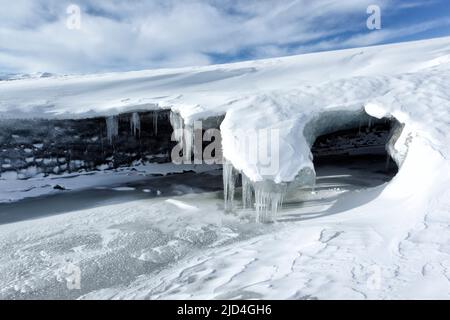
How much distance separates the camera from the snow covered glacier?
432 centimetres

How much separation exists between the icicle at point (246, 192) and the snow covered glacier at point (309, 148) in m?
0.06

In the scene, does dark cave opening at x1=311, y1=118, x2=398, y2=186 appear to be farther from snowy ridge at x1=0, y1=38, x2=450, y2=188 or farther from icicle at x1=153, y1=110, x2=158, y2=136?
icicle at x1=153, y1=110, x2=158, y2=136

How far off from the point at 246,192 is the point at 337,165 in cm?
492

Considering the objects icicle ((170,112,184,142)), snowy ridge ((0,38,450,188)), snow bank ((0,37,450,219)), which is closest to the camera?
snow bank ((0,37,450,219))

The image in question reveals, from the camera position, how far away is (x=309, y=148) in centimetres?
763

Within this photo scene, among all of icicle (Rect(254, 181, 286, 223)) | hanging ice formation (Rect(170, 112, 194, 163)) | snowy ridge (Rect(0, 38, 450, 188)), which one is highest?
snowy ridge (Rect(0, 38, 450, 188))

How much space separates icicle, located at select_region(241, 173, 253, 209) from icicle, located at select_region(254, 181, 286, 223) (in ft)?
1.06

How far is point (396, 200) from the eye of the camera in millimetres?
6469

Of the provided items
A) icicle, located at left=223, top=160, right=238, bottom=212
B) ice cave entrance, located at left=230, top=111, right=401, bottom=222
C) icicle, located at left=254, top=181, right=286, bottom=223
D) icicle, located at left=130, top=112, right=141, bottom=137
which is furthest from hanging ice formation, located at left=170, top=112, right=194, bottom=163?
icicle, located at left=254, top=181, right=286, bottom=223

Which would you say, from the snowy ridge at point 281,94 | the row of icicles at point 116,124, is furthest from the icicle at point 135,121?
the snowy ridge at point 281,94

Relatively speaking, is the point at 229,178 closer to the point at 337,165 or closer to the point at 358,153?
the point at 337,165

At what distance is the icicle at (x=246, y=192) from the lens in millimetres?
7215
